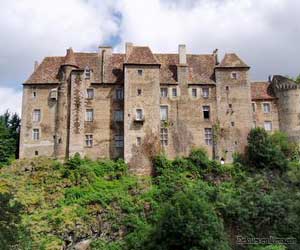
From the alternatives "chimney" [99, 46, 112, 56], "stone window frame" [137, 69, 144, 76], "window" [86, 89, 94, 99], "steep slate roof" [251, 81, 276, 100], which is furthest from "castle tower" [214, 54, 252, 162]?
"window" [86, 89, 94, 99]

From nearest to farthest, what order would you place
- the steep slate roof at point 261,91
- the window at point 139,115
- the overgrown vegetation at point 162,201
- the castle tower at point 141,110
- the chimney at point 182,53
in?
1. the overgrown vegetation at point 162,201
2. the castle tower at point 141,110
3. the window at point 139,115
4. the chimney at point 182,53
5. the steep slate roof at point 261,91

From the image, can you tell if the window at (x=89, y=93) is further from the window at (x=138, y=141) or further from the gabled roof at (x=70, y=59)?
the window at (x=138, y=141)

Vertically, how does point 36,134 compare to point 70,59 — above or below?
below

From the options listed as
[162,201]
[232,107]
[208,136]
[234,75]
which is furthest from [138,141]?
[234,75]

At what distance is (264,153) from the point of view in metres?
57.9

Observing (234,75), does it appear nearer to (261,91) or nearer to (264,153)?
(261,91)

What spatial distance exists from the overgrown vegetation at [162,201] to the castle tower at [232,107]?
1.76 m

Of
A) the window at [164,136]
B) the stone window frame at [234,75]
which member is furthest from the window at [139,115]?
the stone window frame at [234,75]

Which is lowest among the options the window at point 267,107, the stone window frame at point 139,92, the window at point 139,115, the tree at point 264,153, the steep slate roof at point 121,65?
the tree at point 264,153

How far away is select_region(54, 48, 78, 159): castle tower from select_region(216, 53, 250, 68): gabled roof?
19.3 metres

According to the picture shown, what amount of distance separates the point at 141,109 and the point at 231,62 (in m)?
14.1

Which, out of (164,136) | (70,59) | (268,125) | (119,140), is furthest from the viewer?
(268,125)

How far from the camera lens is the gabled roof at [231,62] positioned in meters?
62.9

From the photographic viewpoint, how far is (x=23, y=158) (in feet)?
191
